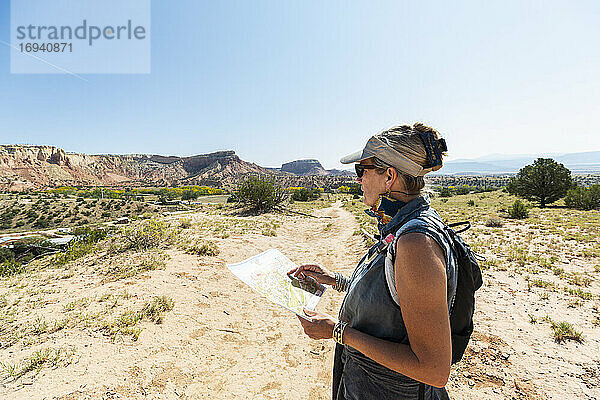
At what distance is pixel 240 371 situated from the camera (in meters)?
4.04

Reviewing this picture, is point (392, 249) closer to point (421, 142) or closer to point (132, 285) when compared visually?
point (421, 142)

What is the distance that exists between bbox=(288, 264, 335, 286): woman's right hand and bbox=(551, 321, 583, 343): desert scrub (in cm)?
497

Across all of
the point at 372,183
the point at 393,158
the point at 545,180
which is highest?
the point at 545,180

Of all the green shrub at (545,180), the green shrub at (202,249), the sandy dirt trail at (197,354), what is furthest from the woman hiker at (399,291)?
the green shrub at (545,180)

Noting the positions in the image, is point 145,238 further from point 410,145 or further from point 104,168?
point 104,168

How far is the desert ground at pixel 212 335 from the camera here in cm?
354

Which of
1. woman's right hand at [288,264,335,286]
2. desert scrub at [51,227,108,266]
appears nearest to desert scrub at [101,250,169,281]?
desert scrub at [51,227,108,266]

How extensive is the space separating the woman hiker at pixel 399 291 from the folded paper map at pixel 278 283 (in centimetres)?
31

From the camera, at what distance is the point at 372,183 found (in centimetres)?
136

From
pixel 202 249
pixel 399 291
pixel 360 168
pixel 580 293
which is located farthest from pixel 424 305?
pixel 202 249

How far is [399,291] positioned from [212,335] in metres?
4.71

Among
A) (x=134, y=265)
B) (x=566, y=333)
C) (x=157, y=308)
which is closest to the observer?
(x=566, y=333)

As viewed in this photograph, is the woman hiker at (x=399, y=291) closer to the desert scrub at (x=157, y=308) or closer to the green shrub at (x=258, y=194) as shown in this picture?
the desert scrub at (x=157, y=308)

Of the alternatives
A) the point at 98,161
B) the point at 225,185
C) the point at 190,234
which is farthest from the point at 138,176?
the point at 190,234
